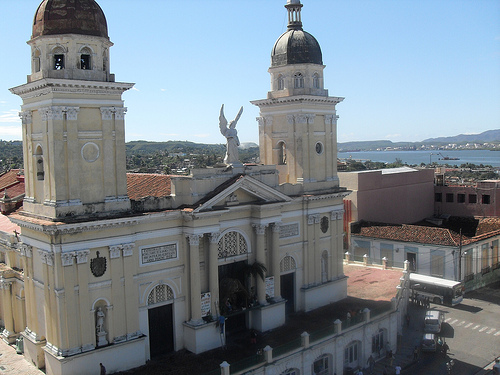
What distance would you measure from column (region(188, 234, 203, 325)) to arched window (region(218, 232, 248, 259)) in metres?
1.96

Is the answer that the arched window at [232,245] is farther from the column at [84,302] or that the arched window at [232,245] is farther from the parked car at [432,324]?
the parked car at [432,324]

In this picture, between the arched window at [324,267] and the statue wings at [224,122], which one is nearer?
the statue wings at [224,122]

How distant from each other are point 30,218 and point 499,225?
3792cm

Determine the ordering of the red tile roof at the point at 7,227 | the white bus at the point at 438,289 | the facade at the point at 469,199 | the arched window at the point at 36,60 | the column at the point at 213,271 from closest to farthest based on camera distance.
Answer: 1. the arched window at the point at 36,60
2. the column at the point at 213,271
3. the red tile roof at the point at 7,227
4. the white bus at the point at 438,289
5. the facade at the point at 469,199

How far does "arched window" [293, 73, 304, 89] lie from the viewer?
28609 millimetres

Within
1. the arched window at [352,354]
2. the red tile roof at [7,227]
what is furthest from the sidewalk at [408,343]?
the red tile roof at [7,227]

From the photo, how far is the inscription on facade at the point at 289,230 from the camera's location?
27298mm

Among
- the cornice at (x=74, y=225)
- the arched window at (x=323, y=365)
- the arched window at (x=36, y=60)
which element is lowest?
the arched window at (x=323, y=365)

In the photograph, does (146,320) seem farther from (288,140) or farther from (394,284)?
(394,284)

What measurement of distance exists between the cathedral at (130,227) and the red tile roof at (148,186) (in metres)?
0.12

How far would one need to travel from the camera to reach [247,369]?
20688 mm

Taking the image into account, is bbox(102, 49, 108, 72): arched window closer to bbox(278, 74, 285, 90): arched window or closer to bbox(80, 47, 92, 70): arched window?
bbox(80, 47, 92, 70): arched window

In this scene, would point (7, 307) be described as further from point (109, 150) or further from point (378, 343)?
point (378, 343)

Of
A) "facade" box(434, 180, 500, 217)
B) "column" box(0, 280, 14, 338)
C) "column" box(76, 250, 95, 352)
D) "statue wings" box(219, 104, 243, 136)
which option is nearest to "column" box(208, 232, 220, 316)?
"statue wings" box(219, 104, 243, 136)
